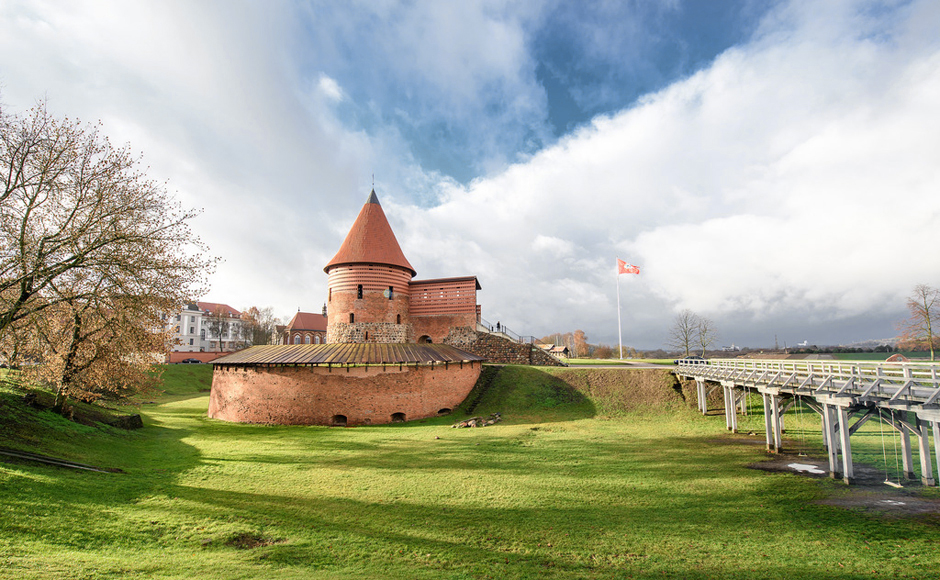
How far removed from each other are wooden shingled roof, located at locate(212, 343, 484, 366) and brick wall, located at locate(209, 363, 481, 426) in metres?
0.35

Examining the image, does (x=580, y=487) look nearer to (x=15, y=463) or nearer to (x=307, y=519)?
(x=307, y=519)

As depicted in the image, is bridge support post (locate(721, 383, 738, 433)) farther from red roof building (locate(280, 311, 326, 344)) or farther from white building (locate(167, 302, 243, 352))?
white building (locate(167, 302, 243, 352))

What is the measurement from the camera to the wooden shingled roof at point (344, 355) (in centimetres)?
1961

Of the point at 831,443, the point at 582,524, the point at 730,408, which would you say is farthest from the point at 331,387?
the point at 831,443

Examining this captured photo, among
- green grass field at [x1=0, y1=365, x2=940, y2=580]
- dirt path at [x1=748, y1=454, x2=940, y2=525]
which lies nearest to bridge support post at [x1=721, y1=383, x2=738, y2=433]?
green grass field at [x1=0, y1=365, x2=940, y2=580]

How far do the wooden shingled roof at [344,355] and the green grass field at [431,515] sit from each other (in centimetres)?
572

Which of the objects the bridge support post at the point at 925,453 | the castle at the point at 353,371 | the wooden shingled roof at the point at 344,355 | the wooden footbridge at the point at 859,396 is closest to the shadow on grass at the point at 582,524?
the wooden footbridge at the point at 859,396

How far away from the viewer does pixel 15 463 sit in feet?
27.5

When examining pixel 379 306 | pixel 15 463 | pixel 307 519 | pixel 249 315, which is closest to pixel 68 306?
pixel 15 463

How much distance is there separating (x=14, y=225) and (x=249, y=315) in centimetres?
5637

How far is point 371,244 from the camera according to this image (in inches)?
1082

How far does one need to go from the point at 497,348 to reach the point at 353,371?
11.4 m

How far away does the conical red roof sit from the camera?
27109mm

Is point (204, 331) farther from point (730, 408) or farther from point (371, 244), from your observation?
point (730, 408)
